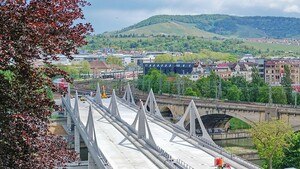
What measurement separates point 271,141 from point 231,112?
26.3 meters

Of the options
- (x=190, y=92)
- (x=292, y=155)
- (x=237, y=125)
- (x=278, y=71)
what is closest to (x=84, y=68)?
(x=278, y=71)

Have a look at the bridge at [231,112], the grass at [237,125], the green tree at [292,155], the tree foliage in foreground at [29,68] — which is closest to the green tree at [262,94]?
the grass at [237,125]

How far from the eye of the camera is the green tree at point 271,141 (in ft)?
142

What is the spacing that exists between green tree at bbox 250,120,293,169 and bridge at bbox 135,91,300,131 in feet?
54.1

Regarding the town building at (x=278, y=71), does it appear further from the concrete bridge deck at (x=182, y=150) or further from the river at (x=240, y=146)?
the concrete bridge deck at (x=182, y=150)

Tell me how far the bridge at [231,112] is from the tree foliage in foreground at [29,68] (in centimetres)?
5387

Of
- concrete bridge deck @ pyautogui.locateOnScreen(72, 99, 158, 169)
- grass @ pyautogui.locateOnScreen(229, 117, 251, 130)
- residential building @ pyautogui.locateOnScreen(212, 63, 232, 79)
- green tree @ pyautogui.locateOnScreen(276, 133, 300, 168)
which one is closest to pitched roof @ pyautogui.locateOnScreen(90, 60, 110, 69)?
residential building @ pyautogui.locateOnScreen(212, 63, 232, 79)

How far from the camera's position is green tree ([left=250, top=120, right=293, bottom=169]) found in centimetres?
4322

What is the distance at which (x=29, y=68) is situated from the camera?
34.5 feet

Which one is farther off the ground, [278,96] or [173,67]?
[173,67]

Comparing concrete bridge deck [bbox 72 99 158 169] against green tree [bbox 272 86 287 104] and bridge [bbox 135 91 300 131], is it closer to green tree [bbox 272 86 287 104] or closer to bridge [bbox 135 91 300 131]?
bridge [bbox 135 91 300 131]

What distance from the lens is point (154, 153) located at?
35438 mm

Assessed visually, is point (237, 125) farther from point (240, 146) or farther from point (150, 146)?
point (150, 146)

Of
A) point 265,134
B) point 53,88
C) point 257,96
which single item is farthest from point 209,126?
point 53,88
